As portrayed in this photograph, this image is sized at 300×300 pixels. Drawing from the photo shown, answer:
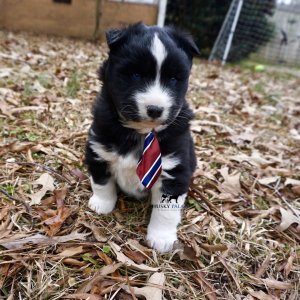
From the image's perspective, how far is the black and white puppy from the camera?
2221mm

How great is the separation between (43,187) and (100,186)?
0.48 metres

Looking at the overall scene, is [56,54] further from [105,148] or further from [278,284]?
[278,284]

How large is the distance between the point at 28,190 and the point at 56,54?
5617 mm

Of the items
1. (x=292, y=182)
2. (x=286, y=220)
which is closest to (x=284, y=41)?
(x=292, y=182)

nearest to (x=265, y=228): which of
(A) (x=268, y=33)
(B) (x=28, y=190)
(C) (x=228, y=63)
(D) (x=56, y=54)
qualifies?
(B) (x=28, y=190)

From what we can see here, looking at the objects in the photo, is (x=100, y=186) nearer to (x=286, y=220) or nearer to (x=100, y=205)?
(x=100, y=205)

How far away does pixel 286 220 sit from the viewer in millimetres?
3029

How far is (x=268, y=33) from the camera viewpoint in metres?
14.3

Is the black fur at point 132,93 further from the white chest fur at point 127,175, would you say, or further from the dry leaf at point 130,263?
the dry leaf at point 130,263

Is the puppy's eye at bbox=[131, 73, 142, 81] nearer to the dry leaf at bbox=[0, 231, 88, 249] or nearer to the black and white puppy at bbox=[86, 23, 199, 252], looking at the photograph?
the black and white puppy at bbox=[86, 23, 199, 252]

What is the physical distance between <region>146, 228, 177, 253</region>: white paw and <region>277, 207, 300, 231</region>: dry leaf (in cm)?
101

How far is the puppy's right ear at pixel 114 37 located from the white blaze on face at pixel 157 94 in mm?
229

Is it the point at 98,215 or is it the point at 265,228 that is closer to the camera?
the point at 98,215

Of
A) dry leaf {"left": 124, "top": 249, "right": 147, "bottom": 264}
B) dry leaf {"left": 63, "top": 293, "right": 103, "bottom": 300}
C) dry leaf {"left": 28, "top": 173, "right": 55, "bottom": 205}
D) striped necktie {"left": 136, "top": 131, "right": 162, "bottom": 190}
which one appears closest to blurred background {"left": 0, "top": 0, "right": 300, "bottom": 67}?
dry leaf {"left": 28, "top": 173, "right": 55, "bottom": 205}
